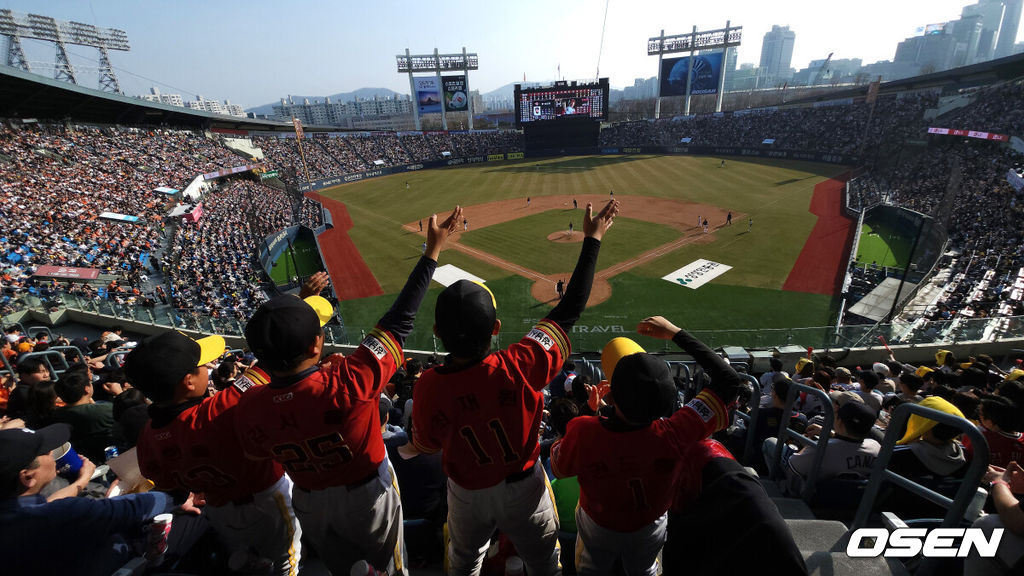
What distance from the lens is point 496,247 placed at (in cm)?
→ 3028

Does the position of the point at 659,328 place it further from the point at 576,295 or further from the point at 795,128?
the point at 795,128

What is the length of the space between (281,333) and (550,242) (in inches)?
1123

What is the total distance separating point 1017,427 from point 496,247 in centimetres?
2724

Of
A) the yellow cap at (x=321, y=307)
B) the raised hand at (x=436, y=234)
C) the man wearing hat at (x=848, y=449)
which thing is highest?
the raised hand at (x=436, y=234)

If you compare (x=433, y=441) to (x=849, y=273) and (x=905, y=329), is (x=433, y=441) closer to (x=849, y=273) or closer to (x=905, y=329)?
(x=905, y=329)

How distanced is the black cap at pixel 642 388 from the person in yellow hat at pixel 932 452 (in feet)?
9.38

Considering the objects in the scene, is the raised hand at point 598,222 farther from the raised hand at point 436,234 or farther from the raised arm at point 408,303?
the raised arm at point 408,303

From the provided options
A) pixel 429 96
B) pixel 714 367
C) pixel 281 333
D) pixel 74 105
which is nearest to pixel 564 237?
pixel 714 367

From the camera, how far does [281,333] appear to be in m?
2.36

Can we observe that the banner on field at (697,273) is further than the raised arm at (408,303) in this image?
Yes

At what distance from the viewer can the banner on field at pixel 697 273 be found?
Result: 23312 millimetres

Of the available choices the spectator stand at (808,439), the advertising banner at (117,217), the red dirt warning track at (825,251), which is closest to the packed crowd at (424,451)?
the spectator stand at (808,439)

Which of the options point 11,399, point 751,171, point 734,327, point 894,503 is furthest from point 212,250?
point 751,171

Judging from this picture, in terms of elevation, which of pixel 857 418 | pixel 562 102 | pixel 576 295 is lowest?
pixel 857 418
